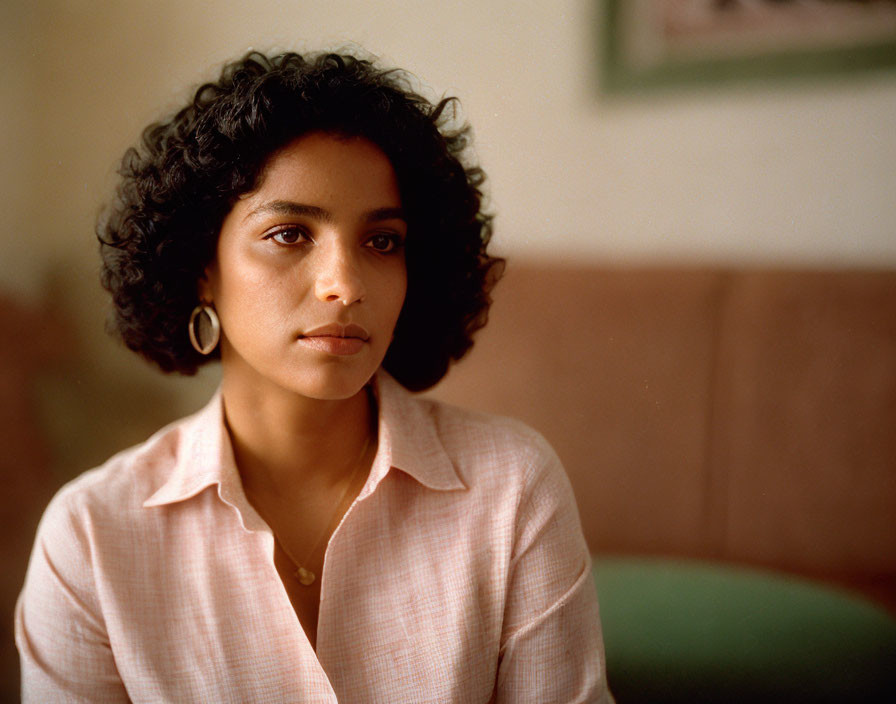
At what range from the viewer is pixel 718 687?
93cm

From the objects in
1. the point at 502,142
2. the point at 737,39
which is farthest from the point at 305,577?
the point at 737,39

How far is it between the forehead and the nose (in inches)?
1.6

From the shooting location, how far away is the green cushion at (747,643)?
91 cm

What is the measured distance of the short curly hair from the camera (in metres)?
0.67

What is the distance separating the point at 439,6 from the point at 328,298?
43 cm

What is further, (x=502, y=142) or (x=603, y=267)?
(x=603, y=267)

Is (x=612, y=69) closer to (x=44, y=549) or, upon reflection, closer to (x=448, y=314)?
(x=448, y=314)

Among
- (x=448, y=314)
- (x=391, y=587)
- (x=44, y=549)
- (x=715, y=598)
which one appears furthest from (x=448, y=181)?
(x=715, y=598)

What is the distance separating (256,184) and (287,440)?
251mm

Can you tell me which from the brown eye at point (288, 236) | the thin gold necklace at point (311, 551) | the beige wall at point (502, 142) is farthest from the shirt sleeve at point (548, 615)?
the beige wall at point (502, 142)

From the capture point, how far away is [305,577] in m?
0.74

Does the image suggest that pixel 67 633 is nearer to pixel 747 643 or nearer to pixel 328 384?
pixel 328 384

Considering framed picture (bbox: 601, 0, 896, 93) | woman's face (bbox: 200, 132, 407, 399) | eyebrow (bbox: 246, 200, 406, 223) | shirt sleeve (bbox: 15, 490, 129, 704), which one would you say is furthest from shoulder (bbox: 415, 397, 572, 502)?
framed picture (bbox: 601, 0, 896, 93)

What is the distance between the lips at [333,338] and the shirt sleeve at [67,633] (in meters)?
0.27
